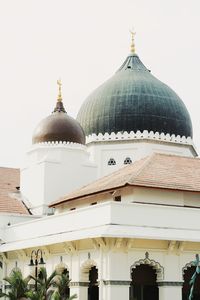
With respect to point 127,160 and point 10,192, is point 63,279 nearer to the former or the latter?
point 10,192

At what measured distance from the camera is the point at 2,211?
118 feet

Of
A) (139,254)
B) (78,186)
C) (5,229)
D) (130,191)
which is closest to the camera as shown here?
(139,254)

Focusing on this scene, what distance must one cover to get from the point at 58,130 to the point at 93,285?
11.0 meters

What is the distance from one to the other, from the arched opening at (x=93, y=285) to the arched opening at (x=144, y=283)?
5.15 ft

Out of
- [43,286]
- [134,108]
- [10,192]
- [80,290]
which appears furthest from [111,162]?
[43,286]

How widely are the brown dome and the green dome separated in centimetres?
285

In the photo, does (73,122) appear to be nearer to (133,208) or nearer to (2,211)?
(2,211)

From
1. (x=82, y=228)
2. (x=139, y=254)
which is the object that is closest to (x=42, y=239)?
(x=82, y=228)

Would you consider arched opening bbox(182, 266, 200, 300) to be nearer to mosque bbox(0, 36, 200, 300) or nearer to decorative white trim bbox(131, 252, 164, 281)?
mosque bbox(0, 36, 200, 300)

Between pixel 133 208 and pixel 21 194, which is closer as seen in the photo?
pixel 133 208

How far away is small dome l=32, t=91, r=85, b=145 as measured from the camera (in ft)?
125

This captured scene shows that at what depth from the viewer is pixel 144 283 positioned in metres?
28.3

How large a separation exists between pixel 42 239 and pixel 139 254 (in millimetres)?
5355

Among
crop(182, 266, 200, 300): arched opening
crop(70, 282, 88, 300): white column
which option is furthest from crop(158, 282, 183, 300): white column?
crop(70, 282, 88, 300): white column
